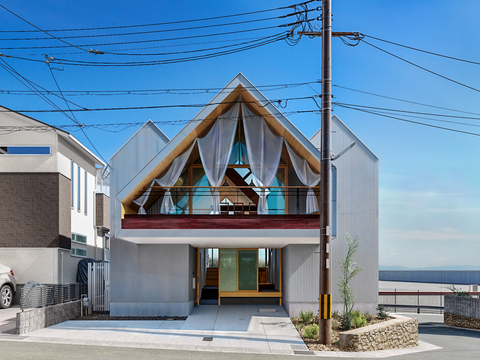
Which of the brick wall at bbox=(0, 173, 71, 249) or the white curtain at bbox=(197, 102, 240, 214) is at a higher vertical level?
the white curtain at bbox=(197, 102, 240, 214)

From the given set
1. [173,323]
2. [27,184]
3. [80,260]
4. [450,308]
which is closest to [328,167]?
[173,323]

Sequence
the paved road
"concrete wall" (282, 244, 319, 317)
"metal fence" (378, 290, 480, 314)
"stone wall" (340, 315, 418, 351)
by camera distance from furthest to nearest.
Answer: "metal fence" (378, 290, 480, 314) < "concrete wall" (282, 244, 319, 317) < "stone wall" (340, 315, 418, 351) < the paved road

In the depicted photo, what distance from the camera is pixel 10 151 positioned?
2102 cm

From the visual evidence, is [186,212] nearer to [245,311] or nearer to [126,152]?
[126,152]

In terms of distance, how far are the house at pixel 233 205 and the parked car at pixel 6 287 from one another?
4982 mm

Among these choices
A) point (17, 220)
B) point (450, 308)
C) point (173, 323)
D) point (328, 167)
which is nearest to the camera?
point (328, 167)

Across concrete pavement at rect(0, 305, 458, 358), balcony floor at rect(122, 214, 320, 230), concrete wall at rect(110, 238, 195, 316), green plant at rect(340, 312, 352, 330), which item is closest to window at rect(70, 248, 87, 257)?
concrete pavement at rect(0, 305, 458, 358)

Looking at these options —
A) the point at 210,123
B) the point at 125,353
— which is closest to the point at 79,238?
the point at 210,123

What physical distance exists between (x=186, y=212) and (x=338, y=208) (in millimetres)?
5928

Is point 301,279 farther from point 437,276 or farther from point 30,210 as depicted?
point 437,276

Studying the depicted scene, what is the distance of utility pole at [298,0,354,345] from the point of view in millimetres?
12867

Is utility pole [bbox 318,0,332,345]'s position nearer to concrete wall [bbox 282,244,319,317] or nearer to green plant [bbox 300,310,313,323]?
green plant [bbox 300,310,313,323]

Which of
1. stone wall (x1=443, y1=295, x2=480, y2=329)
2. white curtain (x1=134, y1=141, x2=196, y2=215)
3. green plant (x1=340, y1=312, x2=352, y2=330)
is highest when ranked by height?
white curtain (x1=134, y1=141, x2=196, y2=215)

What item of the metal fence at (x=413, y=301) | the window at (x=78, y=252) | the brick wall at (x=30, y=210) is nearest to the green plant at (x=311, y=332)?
the metal fence at (x=413, y=301)
